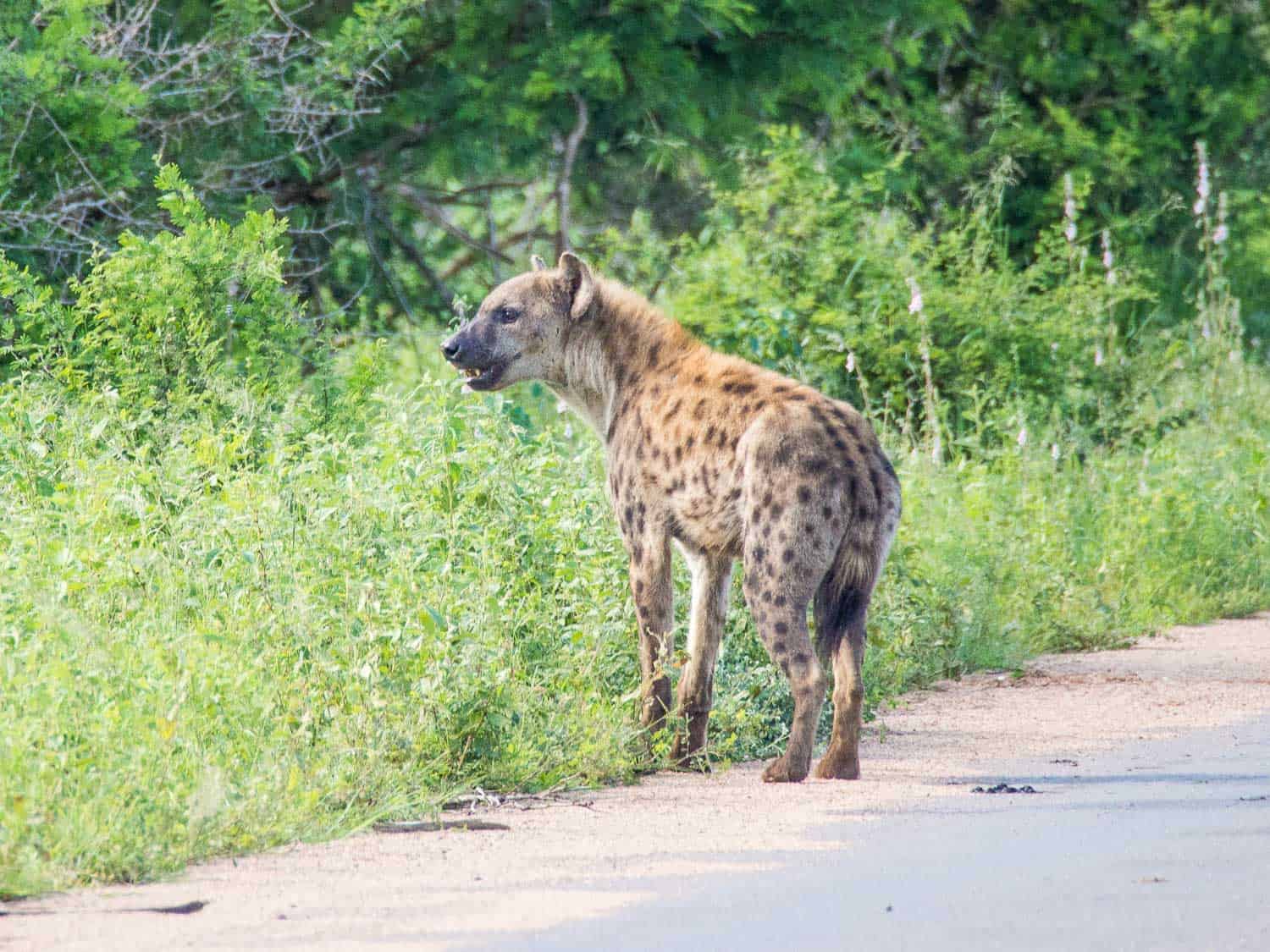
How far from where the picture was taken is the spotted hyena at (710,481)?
20.8ft

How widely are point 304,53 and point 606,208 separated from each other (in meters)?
4.56

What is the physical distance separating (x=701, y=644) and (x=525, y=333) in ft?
5.01

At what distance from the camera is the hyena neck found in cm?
737

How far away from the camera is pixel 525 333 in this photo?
7715mm

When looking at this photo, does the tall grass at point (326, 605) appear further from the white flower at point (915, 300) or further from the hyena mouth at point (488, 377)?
the white flower at point (915, 300)

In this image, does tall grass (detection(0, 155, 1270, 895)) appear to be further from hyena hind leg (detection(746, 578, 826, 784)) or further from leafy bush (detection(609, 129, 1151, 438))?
leafy bush (detection(609, 129, 1151, 438))

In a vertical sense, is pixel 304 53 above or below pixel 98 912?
above

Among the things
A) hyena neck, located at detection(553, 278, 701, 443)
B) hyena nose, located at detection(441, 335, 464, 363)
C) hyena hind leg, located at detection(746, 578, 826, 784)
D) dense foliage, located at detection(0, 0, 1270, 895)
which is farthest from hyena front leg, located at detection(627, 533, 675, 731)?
hyena nose, located at detection(441, 335, 464, 363)

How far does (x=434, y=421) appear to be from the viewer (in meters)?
7.58

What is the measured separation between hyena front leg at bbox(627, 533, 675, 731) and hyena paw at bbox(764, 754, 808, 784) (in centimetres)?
55

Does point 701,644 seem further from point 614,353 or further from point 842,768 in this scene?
point 614,353

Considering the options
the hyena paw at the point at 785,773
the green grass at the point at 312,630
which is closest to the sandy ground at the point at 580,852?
the hyena paw at the point at 785,773

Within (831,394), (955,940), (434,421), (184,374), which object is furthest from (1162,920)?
(831,394)

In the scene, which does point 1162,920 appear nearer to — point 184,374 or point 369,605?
point 369,605
